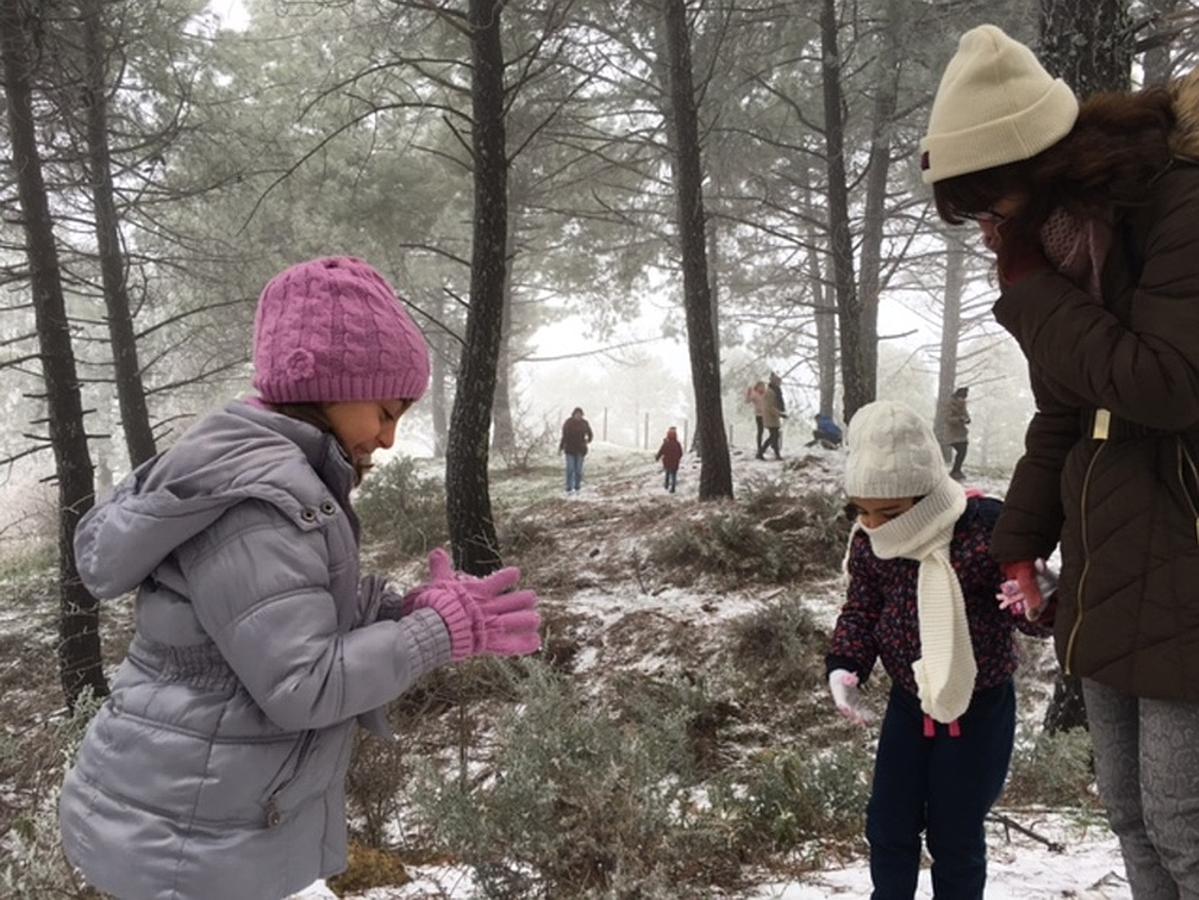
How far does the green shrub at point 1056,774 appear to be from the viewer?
138 inches

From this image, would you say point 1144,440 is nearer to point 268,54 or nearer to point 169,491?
point 169,491

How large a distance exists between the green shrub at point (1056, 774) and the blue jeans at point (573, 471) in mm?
9949

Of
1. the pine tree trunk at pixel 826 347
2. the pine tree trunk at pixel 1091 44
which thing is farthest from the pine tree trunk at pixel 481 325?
the pine tree trunk at pixel 826 347

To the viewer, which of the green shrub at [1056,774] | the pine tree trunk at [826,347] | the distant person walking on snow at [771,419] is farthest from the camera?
the pine tree trunk at [826,347]

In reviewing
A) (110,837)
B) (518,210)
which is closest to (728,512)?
(110,837)

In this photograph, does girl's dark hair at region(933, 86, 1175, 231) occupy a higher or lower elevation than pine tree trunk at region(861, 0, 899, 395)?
lower

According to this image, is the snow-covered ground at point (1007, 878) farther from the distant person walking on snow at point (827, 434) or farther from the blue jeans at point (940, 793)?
the distant person walking on snow at point (827, 434)

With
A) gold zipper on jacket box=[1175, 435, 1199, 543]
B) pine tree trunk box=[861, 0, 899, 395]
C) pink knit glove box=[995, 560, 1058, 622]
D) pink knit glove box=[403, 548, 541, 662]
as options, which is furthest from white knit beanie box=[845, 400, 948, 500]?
pine tree trunk box=[861, 0, 899, 395]

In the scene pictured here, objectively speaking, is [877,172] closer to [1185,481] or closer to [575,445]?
[575,445]

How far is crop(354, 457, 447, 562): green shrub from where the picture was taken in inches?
395

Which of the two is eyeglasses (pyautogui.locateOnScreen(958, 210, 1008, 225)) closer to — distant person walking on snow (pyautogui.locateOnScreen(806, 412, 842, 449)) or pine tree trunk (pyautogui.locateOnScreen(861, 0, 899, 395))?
pine tree trunk (pyautogui.locateOnScreen(861, 0, 899, 395))

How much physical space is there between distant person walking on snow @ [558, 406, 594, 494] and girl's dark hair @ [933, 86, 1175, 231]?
1142 centimetres

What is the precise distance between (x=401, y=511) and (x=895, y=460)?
9.71m

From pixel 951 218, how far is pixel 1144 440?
1.99 ft
